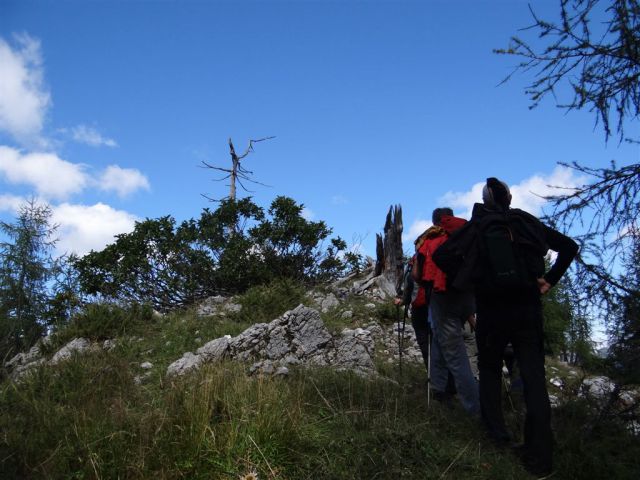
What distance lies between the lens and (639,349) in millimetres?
3643

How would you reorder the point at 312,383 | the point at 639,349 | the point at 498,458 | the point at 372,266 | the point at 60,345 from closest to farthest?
the point at 498,458
the point at 639,349
the point at 312,383
the point at 60,345
the point at 372,266

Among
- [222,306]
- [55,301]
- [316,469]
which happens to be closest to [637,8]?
[316,469]

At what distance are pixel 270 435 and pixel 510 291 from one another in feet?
6.42

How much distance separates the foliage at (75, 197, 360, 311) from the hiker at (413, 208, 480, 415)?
6.52m

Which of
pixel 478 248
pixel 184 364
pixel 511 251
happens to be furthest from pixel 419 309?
pixel 184 364

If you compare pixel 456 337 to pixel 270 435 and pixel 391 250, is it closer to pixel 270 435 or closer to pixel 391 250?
pixel 270 435

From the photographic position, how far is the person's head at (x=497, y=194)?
3729mm

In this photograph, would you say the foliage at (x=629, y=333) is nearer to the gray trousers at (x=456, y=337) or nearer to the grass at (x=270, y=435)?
the grass at (x=270, y=435)

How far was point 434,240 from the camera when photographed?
15.4 ft

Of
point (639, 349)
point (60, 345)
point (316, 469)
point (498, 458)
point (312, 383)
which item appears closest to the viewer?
point (316, 469)

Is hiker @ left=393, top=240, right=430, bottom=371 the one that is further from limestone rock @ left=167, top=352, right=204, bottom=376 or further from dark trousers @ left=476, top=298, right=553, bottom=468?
limestone rock @ left=167, top=352, right=204, bottom=376

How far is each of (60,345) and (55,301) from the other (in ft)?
9.30

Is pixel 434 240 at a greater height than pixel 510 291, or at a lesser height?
greater

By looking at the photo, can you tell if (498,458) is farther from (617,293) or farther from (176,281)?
(176,281)
